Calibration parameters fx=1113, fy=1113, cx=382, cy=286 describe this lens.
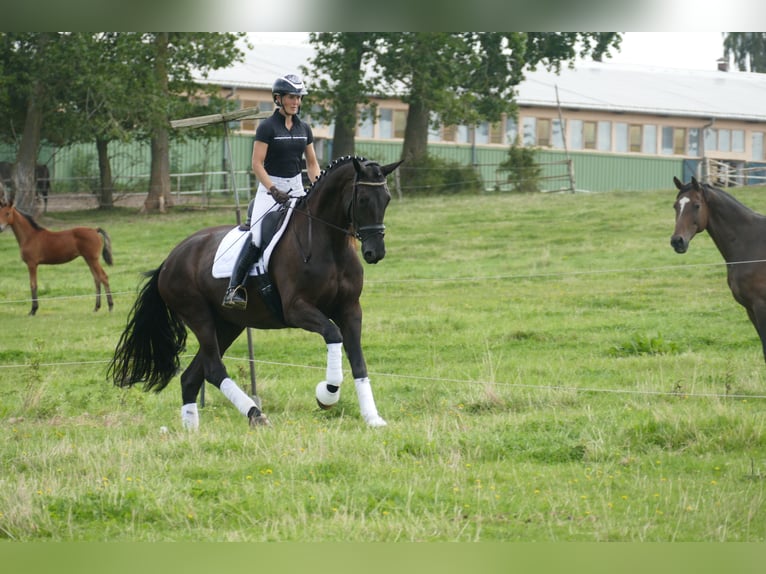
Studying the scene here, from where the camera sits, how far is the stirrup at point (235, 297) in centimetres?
986

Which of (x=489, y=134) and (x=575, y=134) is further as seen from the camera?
(x=575, y=134)

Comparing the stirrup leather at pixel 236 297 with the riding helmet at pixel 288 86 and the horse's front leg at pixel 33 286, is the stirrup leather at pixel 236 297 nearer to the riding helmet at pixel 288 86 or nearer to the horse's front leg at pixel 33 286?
the riding helmet at pixel 288 86

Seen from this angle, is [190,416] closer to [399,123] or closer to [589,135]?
[399,123]

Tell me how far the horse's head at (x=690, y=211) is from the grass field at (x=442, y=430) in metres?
1.56

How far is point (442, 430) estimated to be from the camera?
8617 mm

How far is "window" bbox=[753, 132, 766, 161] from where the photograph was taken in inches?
2357

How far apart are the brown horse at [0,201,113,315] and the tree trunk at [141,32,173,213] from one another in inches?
530

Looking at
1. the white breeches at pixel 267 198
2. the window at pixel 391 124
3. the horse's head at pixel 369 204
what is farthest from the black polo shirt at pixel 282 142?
the window at pixel 391 124

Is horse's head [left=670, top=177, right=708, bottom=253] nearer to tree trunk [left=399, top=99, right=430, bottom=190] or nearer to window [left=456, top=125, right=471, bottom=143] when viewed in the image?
tree trunk [left=399, top=99, right=430, bottom=190]

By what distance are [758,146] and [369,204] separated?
182 feet

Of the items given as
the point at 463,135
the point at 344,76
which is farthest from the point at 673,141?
the point at 344,76

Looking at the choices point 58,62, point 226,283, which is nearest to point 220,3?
point 226,283

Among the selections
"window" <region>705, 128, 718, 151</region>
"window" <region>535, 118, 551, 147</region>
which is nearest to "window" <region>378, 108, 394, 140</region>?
"window" <region>535, 118, 551, 147</region>

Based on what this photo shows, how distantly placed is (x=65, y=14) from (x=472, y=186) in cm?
3952
